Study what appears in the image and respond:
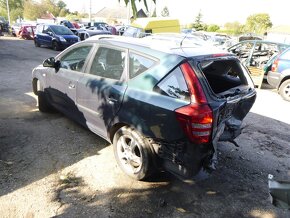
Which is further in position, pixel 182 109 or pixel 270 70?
pixel 270 70

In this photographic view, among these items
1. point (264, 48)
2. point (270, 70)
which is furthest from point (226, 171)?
point (264, 48)

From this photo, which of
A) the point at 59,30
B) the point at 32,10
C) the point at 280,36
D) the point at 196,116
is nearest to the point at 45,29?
the point at 59,30

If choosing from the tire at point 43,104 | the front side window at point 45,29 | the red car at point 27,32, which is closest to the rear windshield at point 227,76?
→ the tire at point 43,104

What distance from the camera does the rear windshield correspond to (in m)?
3.88

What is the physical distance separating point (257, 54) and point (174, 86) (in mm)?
→ 9374

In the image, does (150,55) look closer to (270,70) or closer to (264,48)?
(270,70)

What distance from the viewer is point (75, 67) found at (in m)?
4.36

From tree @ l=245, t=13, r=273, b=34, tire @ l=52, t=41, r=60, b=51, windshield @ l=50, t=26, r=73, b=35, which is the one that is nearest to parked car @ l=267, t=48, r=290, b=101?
tire @ l=52, t=41, r=60, b=51

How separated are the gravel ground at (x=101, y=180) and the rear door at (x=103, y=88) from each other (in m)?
0.60

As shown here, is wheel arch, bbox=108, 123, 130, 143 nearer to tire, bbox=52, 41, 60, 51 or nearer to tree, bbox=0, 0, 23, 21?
tire, bbox=52, 41, 60, 51

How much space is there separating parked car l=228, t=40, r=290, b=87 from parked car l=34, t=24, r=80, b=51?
34.4ft

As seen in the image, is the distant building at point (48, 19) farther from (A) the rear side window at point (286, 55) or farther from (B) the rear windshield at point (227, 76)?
(B) the rear windshield at point (227, 76)

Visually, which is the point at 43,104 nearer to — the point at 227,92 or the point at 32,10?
the point at 227,92

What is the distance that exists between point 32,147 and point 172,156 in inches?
92.8
